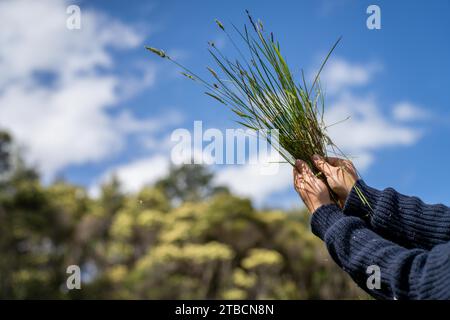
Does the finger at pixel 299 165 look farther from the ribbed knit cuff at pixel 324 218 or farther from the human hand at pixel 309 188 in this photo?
the ribbed knit cuff at pixel 324 218

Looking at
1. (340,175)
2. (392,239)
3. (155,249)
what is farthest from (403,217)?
(155,249)

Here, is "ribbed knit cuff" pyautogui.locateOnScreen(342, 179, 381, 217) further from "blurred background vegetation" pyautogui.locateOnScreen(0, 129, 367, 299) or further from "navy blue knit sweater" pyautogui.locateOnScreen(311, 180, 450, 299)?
"blurred background vegetation" pyautogui.locateOnScreen(0, 129, 367, 299)

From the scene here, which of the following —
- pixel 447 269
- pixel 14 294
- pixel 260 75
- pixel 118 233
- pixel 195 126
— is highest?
pixel 260 75

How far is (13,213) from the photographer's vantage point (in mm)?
11078

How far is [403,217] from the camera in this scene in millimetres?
1271

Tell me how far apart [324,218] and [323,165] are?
170 millimetres

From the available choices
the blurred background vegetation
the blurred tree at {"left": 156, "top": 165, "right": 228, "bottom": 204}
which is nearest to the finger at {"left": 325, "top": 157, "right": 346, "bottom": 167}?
the blurred background vegetation

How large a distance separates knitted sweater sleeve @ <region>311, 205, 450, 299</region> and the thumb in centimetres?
11

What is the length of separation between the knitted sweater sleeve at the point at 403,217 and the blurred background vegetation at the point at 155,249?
26.1 ft

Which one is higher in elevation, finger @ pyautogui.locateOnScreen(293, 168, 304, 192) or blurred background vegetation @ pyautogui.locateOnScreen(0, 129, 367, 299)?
finger @ pyautogui.locateOnScreen(293, 168, 304, 192)

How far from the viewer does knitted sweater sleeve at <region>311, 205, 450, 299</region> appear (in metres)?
1.02

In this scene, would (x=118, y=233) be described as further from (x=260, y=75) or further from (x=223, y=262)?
(x=260, y=75)

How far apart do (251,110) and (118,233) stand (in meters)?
10.8
